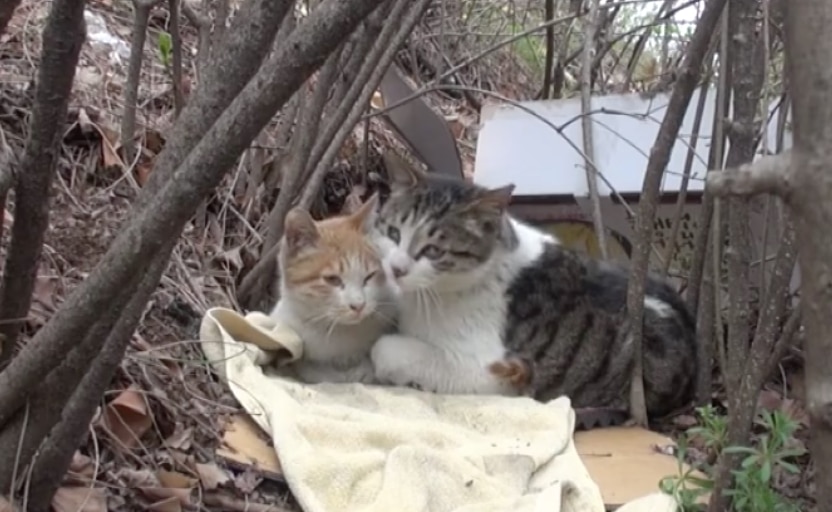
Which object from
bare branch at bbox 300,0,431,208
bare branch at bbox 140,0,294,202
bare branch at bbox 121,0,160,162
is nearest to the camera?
bare branch at bbox 140,0,294,202

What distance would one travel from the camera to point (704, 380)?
2857mm

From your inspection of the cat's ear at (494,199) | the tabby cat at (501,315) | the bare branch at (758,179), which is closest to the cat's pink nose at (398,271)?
the tabby cat at (501,315)

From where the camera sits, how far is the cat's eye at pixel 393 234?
2842mm

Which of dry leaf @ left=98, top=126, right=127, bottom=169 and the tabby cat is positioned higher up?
dry leaf @ left=98, top=126, right=127, bottom=169

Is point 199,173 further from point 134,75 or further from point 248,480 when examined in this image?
point 134,75

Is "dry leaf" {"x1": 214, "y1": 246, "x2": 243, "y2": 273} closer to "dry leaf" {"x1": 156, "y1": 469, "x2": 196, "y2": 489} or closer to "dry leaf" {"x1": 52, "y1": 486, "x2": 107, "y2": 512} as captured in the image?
"dry leaf" {"x1": 156, "y1": 469, "x2": 196, "y2": 489}

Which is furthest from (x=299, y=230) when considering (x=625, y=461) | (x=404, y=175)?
(x=625, y=461)

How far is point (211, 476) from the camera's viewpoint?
7.00ft

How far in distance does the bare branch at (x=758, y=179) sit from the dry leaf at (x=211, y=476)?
1639mm

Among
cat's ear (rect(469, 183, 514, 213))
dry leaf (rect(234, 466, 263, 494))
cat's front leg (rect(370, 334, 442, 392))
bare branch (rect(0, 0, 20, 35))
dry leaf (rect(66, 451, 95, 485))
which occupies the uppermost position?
bare branch (rect(0, 0, 20, 35))

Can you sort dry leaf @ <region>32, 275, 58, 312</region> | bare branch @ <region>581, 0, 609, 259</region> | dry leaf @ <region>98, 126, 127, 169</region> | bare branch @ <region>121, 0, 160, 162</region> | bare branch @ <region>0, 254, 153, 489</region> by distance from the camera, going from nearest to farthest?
1. bare branch @ <region>0, 254, 153, 489</region>
2. dry leaf @ <region>32, 275, 58, 312</region>
3. bare branch @ <region>121, 0, 160, 162</region>
4. dry leaf @ <region>98, 126, 127, 169</region>
5. bare branch @ <region>581, 0, 609, 259</region>

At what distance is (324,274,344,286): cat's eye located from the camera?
2.69 metres

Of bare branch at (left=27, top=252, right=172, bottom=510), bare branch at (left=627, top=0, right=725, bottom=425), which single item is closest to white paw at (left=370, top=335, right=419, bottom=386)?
bare branch at (left=627, top=0, right=725, bottom=425)

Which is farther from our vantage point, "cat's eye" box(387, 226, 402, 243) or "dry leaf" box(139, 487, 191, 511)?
"cat's eye" box(387, 226, 402, 243)
